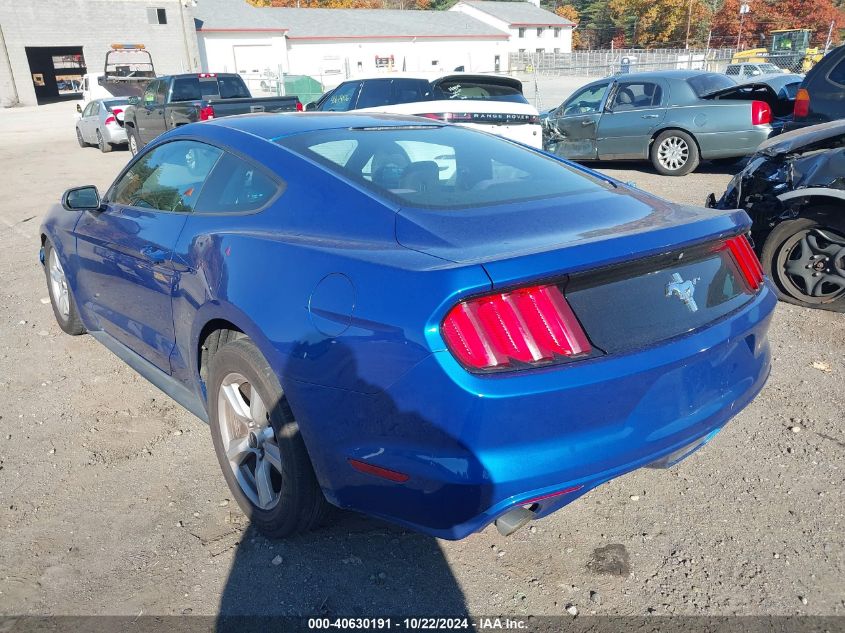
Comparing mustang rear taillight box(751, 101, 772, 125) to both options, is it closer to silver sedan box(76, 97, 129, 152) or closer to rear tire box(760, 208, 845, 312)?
rear tire box(760, 208, 845, 312)

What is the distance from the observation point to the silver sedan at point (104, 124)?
58.5 ft

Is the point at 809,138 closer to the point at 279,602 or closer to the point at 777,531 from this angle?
the point at 777,531

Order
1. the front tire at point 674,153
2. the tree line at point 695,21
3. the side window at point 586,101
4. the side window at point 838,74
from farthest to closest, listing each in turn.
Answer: the tree line at point 695,21, the side window at point 586,101, the front tire at point 674,153, the side window at point 838,74

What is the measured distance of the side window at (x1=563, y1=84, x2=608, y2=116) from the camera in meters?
11.7

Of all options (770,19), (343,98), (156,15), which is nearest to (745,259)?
(343,98)

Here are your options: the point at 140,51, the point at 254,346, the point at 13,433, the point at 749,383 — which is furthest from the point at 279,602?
the point at 140,51

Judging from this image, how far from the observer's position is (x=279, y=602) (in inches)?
99.0

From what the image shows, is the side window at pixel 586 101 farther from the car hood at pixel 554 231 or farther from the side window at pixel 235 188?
the side window at pixel 235 188

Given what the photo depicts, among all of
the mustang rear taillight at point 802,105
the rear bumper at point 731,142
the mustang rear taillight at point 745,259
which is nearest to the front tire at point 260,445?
the mustang rear taillight at point 745,259

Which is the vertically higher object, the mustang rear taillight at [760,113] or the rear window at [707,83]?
the rear window at [707,83]

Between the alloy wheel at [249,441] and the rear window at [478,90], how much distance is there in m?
8.28

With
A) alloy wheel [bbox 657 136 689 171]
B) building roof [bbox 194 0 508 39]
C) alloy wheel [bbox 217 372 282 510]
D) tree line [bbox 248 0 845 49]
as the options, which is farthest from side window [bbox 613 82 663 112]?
tree line [bbox 248 0 845 49]

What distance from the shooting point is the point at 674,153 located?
10836 mm

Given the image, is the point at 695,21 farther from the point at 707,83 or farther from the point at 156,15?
the point at 707,83
